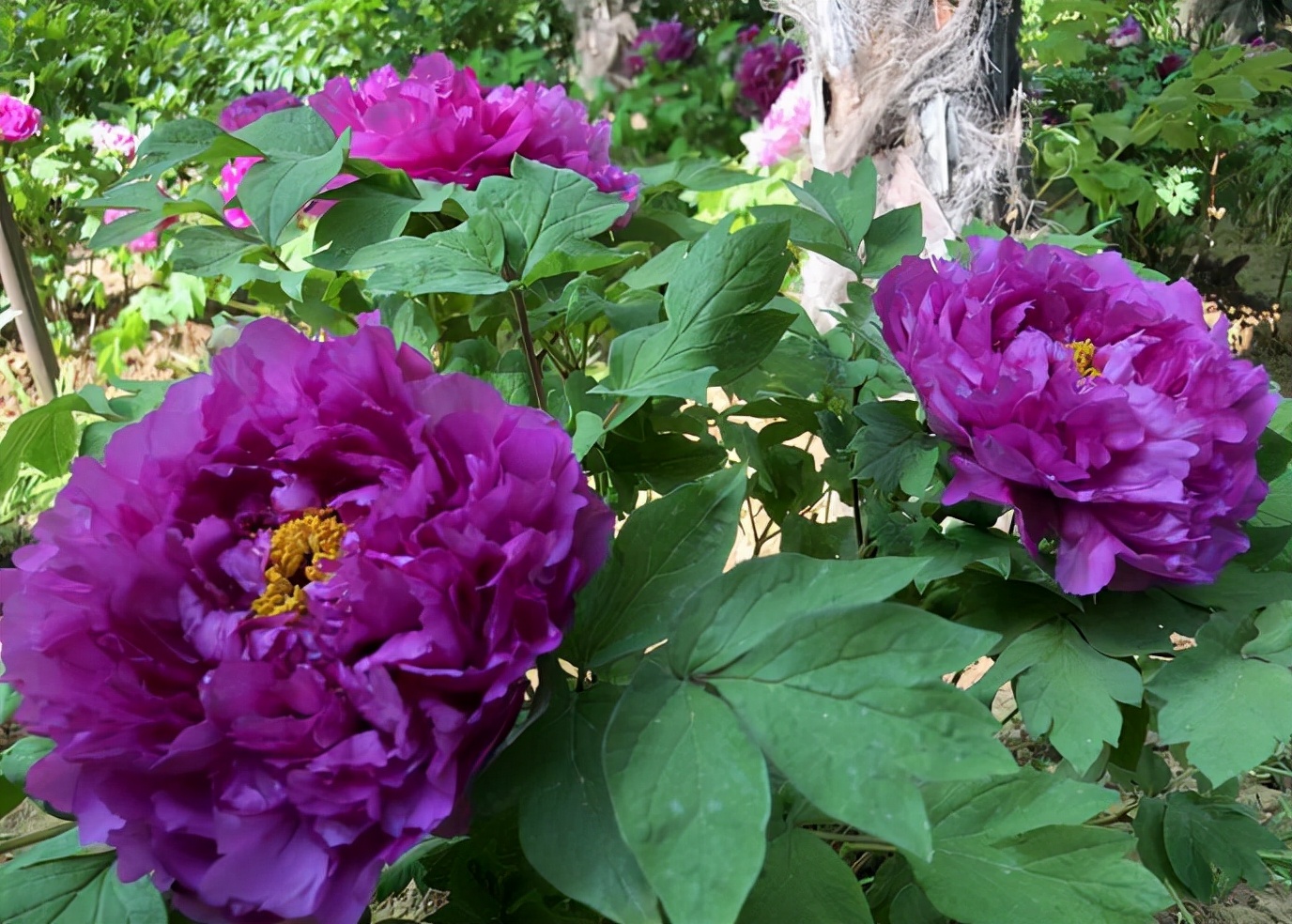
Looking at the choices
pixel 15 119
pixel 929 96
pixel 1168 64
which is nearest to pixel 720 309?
pixel 929 96

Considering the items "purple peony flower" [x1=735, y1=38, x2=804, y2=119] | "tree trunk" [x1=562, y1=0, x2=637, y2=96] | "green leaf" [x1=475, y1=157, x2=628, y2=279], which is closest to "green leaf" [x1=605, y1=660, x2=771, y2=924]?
"green leaf" [x1=475, y1=157, x2=628, y2=279]

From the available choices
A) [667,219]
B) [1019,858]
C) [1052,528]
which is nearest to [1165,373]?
[1052,528]

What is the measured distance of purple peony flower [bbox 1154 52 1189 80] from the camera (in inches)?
96.4

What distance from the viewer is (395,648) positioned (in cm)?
31

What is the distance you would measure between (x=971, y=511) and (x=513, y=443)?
0.80ft

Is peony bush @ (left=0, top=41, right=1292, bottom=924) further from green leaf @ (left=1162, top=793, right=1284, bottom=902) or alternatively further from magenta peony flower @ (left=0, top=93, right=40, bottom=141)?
magenta peony flower @ (left=0, top=93, right=40, bottom=141)

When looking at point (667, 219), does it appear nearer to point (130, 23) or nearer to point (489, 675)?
point (489, 675)

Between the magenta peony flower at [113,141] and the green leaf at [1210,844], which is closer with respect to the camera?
the green leaf at [1210,844]

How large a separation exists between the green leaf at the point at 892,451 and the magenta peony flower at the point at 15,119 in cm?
309

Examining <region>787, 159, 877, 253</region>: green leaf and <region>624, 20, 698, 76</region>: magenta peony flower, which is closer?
<region>787, 159, 877, 253</region>: green leaf

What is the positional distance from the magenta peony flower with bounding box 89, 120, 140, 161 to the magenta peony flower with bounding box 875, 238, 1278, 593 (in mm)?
3016

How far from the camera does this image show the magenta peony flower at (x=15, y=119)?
2783 millimetres

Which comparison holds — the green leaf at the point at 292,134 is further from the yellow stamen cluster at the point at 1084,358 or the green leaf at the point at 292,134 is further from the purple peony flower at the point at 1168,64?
the purple peony flower at the point at 1168,64

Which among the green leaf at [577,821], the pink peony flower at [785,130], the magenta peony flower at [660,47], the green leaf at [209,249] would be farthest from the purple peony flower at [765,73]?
the green leaf at [577,821]
